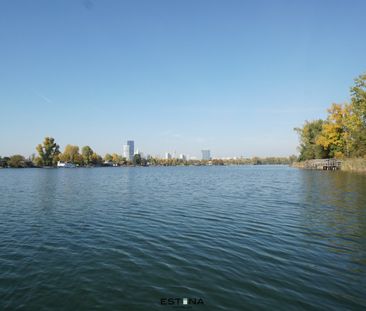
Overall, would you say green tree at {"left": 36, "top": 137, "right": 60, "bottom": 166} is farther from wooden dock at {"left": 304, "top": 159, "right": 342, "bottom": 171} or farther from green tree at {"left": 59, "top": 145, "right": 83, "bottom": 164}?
wooden dock at {"left": 304, "top": 159, "right": 342, "bottom": 171}

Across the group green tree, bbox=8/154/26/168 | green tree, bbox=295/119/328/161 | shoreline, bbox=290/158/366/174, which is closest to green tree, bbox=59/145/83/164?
green tree, bbox=8/154/26/168

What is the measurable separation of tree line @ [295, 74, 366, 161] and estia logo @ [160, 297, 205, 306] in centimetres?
6786

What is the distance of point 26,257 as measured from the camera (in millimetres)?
9992

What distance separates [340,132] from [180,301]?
3440 inches

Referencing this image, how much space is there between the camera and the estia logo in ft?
21.2

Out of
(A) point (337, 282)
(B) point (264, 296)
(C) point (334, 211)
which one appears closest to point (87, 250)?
(B) point (264, 296)

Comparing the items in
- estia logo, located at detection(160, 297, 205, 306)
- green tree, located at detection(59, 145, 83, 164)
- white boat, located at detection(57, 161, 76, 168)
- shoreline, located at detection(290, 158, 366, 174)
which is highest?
green tree, located at detection(59, 145, 83, 164)

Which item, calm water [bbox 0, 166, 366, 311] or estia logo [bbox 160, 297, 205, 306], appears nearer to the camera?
estia logo [bbox 160, 297, 205, 306]

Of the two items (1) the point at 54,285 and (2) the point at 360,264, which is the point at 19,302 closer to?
(1) the point at 54,285

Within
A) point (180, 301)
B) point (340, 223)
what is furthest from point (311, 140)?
point (180, 301)

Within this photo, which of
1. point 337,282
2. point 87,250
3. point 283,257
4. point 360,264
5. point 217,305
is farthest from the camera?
point 87,250

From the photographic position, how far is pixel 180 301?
6.61 meters

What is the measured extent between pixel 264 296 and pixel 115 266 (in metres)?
5.33

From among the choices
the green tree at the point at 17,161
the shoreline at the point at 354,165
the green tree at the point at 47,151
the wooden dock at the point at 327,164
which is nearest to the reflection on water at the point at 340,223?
the shoreline at the point at 354,165
